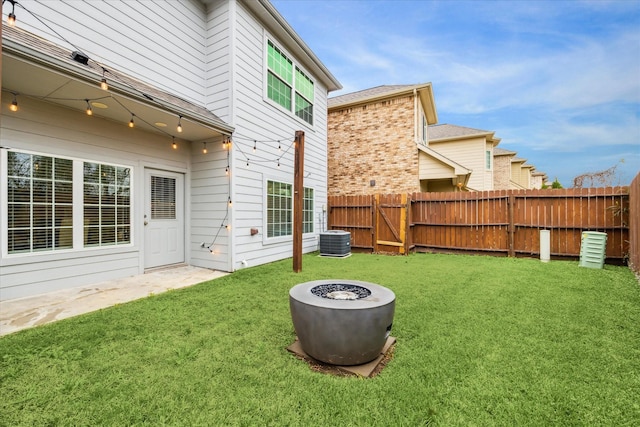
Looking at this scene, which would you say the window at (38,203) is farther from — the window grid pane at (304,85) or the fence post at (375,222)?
the fence post at (375,222)

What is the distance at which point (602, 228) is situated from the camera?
6.52m

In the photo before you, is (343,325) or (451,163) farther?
(451,163)

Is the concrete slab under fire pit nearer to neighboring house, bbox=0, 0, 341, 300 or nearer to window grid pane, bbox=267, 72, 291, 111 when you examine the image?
neighboring house, bbox=0, 0, 341, 300

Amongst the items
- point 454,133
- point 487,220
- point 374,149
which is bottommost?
point 487,220

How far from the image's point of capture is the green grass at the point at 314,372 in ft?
5.63

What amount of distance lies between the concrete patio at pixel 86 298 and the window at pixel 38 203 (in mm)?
803

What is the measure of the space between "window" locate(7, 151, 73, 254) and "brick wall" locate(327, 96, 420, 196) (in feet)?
31.2

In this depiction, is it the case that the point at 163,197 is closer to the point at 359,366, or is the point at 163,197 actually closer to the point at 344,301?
the point at 344,301

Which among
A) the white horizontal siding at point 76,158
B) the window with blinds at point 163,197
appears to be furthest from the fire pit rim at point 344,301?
the window with blinds at point 163,197

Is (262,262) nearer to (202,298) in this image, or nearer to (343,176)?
(202,298)

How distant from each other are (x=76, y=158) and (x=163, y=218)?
1.87 metres

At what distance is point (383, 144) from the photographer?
11.5m

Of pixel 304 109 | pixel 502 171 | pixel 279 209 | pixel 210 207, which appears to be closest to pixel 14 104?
Result: pixel 210 207

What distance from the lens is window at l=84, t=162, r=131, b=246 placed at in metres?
4.72
